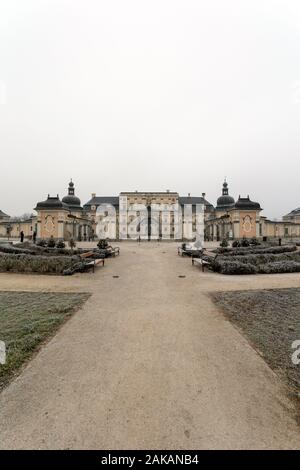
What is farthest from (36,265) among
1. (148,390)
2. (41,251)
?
(148,390)

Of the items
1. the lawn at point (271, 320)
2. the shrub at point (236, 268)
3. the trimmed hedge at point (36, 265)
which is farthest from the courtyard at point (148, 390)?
the trimmed hedge at point (36, 265)

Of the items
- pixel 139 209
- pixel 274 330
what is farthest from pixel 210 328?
pixel 139 209

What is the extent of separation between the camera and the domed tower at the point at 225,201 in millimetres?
52372

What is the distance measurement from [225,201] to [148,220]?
18701mm

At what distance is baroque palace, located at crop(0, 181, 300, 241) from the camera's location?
31.6 m

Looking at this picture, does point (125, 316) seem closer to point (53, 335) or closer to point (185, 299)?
point (53, 335)

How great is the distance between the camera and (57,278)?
40.2 feet

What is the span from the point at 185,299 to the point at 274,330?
130 inches

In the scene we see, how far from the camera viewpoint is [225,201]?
175 ft

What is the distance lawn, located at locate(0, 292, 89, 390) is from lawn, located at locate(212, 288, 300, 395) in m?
4.79

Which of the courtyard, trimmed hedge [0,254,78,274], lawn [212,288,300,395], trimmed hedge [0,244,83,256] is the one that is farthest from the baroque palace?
the courtyard

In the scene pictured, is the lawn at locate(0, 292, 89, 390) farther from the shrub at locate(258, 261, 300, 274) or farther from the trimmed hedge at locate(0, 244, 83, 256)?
the shrub at locate(258, 261, 300, 274)

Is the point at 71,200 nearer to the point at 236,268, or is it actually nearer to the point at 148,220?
the point at 148,220

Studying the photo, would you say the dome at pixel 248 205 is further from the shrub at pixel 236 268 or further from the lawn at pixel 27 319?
the lawn at pixel 27 319
